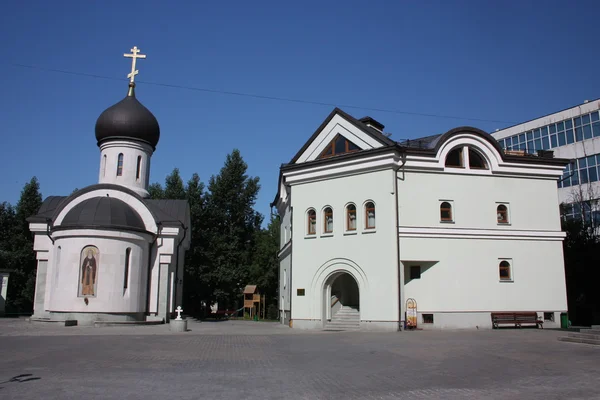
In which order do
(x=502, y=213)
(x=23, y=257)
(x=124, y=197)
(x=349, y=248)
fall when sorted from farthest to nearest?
(x=23, y=257) < (x=124, y=197) < (x=502, y=213) < (x=349, y=248)

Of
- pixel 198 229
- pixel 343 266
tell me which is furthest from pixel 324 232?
pixel 198 229

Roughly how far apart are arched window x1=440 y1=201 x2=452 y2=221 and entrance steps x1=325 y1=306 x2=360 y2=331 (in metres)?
5.70

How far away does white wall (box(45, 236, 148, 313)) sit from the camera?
2369 centimetres

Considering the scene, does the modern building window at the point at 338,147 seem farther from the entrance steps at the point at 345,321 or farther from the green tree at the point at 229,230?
the green tree at the point at 229,230

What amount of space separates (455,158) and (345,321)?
28.6 feet

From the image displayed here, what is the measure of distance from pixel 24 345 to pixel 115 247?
10152mm

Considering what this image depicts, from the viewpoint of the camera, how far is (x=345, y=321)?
22344 millimetres

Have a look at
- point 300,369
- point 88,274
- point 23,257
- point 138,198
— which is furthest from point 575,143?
point 23,257

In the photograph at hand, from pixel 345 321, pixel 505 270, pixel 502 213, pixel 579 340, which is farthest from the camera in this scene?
pixel 502 213

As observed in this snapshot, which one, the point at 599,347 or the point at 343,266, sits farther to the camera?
the point at 343,266

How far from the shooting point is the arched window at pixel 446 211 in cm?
2220

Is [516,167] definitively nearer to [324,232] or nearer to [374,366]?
[324,232]

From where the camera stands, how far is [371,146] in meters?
22.1

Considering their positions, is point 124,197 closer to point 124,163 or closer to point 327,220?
point 124,163
